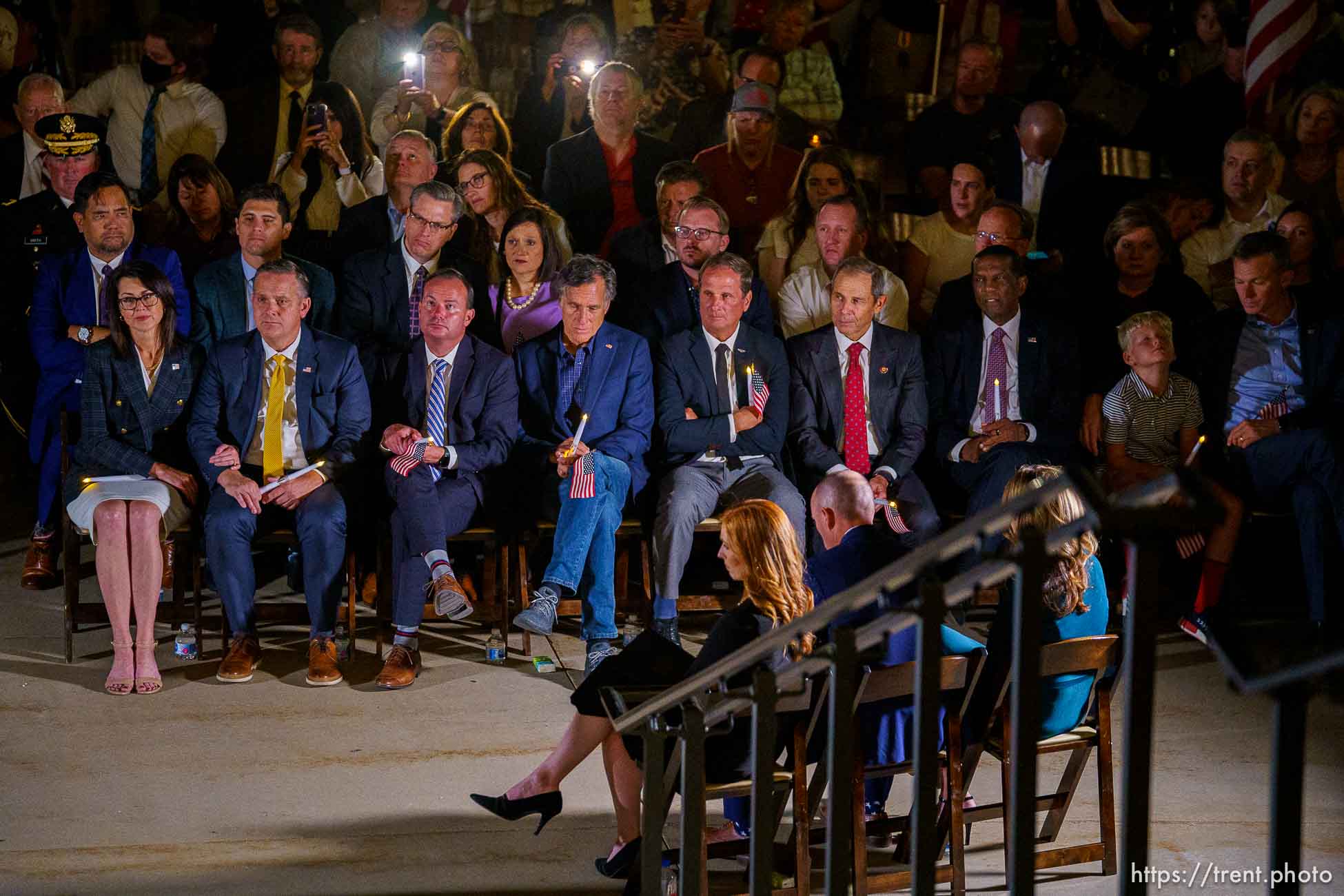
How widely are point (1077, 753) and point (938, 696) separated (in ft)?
6.30

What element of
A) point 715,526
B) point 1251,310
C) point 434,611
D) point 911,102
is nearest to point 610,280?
point 715,526

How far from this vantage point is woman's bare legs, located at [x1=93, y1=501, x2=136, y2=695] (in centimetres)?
544

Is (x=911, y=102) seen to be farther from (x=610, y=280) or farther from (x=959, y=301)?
(x=610, y=280)

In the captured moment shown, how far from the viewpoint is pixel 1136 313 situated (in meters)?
6.35

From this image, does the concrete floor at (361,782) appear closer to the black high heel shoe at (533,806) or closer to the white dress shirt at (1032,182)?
the black high heel shoe at (533,806)

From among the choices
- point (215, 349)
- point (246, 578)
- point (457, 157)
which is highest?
point (457, 157)

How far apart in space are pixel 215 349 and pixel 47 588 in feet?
4.74

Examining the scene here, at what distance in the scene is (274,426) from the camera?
230 inches

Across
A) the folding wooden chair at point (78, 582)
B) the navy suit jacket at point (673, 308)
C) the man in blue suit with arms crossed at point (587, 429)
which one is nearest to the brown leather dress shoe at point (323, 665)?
the folding wooden chair at point (78, 582)

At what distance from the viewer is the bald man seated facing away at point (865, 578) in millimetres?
3973

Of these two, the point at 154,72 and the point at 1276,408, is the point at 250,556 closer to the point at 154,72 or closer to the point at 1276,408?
the point at 154,72

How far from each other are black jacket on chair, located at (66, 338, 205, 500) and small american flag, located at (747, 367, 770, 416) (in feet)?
7.27

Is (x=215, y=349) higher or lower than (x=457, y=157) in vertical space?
lower

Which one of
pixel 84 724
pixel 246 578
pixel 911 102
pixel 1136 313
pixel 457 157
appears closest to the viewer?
pixel 84 724
